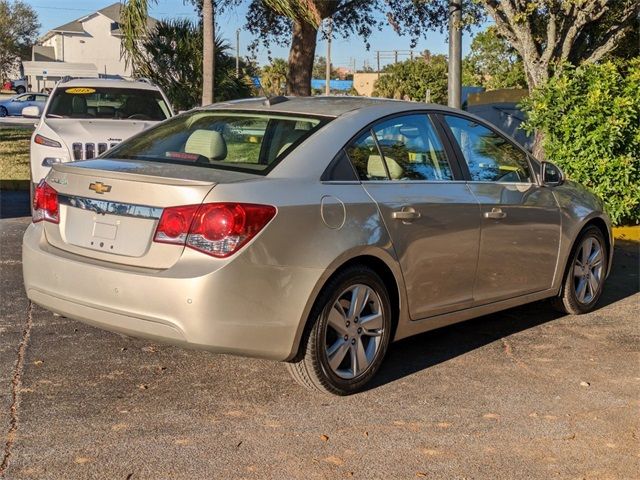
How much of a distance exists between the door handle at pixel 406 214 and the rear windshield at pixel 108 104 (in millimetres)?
6784

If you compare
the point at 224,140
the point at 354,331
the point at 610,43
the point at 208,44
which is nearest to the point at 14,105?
the point at 208,44

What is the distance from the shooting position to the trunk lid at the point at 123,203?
446 cm

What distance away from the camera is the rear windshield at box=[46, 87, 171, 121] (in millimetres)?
11227

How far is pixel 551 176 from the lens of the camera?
6656mm

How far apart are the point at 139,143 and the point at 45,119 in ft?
18.7

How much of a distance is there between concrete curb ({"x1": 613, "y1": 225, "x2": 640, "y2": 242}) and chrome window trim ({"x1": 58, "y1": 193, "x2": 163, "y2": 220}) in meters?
7.72

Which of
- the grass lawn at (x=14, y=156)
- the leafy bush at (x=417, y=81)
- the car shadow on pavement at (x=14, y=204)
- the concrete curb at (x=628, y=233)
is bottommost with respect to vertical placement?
the concrete curb at (x=628, y=233)

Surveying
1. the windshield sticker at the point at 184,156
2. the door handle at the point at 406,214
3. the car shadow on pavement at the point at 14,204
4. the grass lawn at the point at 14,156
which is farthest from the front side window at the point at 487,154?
the grass lawn at the point at 14,156

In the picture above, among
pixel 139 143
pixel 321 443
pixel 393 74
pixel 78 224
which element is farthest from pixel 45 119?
pixel 393 74

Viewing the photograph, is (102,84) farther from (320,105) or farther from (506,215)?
(506,215)

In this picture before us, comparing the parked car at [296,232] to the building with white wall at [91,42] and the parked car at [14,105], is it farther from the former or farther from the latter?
the building with white wall at [91,42]

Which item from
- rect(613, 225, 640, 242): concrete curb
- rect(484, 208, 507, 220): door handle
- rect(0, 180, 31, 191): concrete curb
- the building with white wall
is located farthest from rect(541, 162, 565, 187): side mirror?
the building with white wall

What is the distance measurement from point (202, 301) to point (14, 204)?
9.17 meters

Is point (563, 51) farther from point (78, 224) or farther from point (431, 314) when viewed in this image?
point (78, 224)
